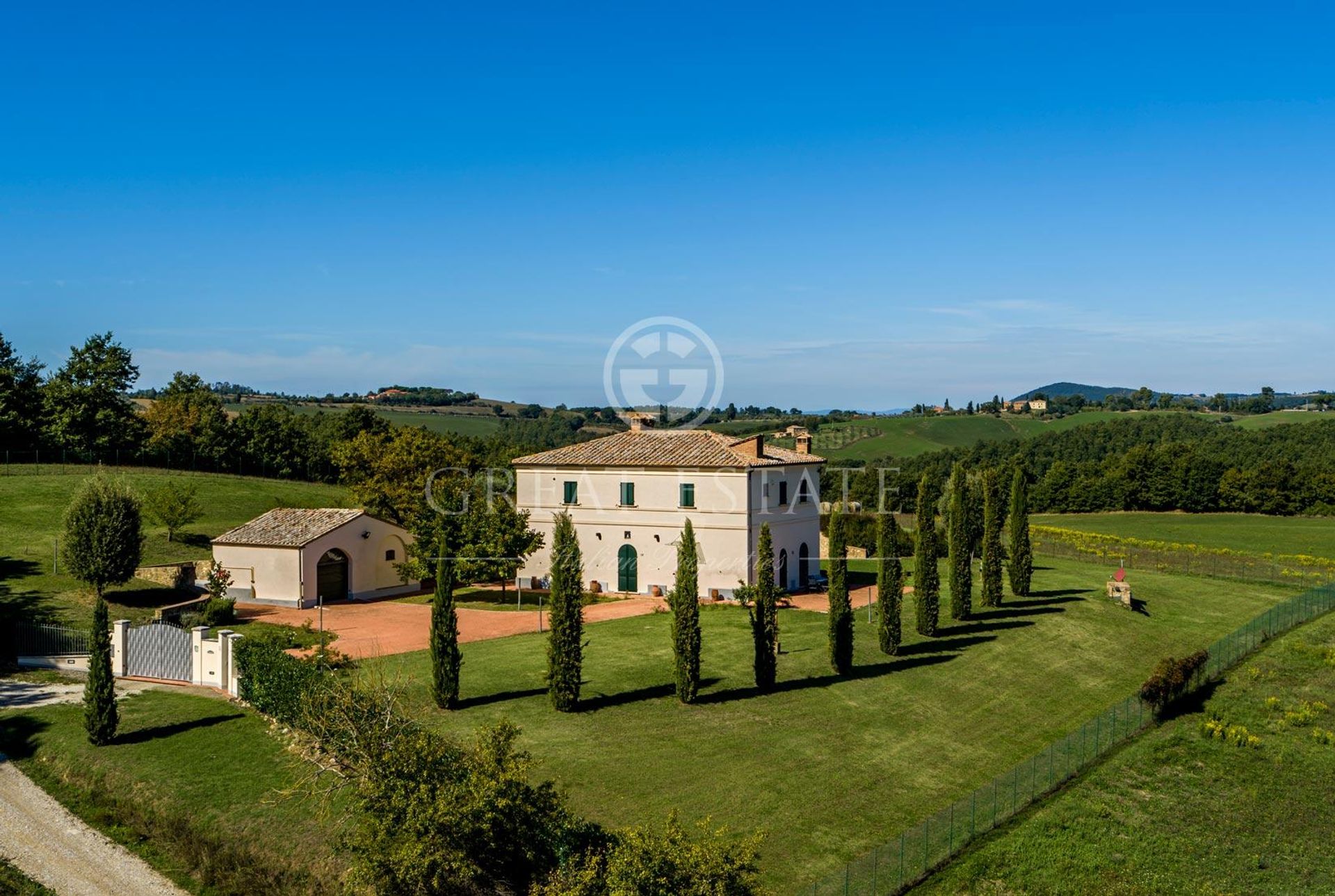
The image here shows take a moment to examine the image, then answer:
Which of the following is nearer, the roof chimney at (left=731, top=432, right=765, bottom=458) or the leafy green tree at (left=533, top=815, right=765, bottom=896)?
the leafy green tree at (left=533, top=815, right=765, bottom=896)

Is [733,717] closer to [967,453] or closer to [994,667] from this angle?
[994,667]

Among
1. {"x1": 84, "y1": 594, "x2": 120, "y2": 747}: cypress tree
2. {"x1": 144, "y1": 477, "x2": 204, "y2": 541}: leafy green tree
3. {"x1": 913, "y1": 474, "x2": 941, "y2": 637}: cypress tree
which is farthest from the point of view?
{"x1": 144, "y1": 477, "x2": 204, "y2": 541}: leafy green tree

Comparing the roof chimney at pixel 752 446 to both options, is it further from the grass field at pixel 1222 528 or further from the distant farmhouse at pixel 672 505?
the grass field at pixel 1222 528

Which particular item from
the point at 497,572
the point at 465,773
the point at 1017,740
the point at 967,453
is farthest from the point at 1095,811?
the point at 967,453

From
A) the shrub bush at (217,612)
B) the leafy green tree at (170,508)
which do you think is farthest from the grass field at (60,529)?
the shrub bush at (217,612)

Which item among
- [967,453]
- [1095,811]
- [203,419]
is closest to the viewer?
[1095,811]

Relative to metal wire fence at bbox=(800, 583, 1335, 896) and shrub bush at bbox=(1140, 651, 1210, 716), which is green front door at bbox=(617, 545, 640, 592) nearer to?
metal wire fence at bbox=(800, 583, 1335, 896)

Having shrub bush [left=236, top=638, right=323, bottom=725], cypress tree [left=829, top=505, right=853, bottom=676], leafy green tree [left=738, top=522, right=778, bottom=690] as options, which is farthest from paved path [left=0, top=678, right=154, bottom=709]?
cypress tree [left=829, top=505, right=853, bottom=676]
